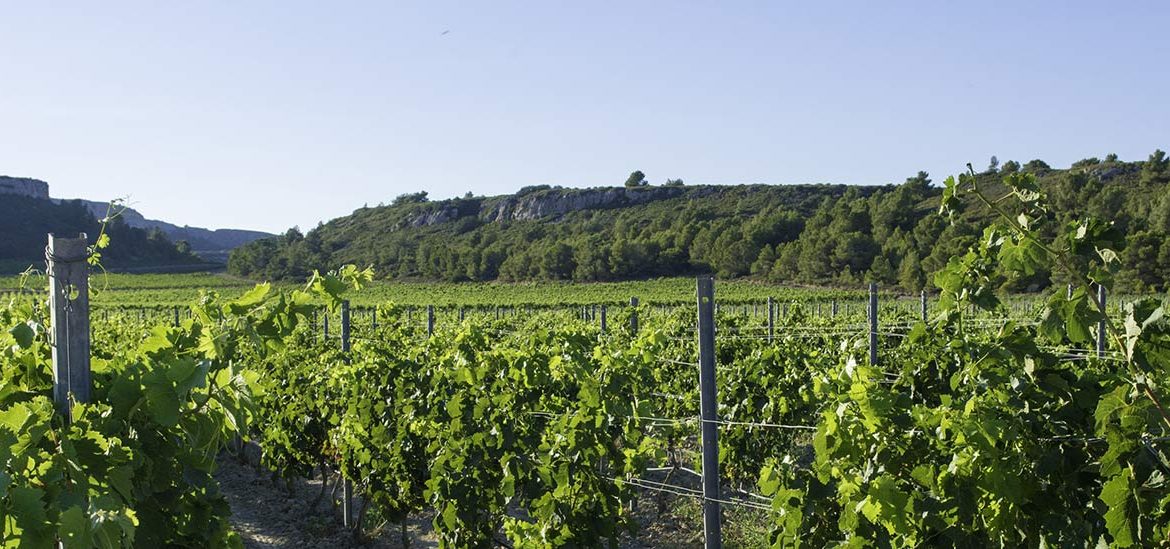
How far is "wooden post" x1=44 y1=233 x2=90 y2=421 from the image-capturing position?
224 centimetres

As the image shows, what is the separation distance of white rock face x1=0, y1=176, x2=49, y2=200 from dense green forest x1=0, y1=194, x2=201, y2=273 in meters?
2.78

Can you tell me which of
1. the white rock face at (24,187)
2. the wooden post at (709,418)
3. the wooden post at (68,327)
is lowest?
the wooden post at (709,418)

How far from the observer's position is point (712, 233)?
192ft

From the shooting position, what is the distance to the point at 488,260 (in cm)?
6488

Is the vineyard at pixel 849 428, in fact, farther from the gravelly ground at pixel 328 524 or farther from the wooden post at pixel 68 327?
the gravelly ground at pixel 328 524

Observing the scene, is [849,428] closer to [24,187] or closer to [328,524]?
[328,524]

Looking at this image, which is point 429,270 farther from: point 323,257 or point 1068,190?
point 1068,190

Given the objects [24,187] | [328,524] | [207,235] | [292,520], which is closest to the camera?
[328,524]

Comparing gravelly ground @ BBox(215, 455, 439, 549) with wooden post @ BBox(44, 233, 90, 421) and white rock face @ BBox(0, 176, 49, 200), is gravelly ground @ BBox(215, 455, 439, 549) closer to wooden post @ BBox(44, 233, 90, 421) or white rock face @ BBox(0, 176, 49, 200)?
wooden post @ BBox(44, 233, 90, 421)

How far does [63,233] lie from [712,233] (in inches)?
2530

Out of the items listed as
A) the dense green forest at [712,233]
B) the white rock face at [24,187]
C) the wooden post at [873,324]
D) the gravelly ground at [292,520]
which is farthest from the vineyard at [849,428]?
the white rock face at [24,187]

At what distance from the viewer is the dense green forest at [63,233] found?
79.6 metres

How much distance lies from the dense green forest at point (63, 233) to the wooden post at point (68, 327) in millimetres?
82599

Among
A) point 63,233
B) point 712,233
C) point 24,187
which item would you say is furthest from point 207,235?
point 712,233
